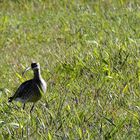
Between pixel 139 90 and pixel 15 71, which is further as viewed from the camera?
pixel 15 71

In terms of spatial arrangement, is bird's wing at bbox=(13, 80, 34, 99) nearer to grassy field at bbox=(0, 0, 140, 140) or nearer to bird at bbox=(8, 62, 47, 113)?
bird at bbox=(8, 62, 47, 113)

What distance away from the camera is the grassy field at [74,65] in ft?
20.1

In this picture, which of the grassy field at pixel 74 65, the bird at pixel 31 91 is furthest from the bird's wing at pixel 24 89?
the grassy field at pixel 74 65

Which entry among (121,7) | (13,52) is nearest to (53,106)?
(13,52)

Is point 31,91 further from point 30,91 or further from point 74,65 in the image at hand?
point 74,65

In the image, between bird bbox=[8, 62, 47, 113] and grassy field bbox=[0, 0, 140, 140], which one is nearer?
grassy field bbox=[0, 0, 140, 140]

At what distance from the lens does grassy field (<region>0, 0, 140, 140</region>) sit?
6113 millimetres

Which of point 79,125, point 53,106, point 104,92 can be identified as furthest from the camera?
point 104,92

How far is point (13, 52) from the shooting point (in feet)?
35.1

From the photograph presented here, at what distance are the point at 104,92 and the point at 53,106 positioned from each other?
84cm

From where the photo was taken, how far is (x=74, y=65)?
28.6ft

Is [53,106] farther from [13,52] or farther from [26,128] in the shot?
[13,52]

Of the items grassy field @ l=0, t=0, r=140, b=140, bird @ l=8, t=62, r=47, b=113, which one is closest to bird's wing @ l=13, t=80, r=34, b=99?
bird @ l=8, t=62, r=47, b=113

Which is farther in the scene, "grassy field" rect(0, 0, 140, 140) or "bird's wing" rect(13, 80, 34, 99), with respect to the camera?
"bird's wing" rect(13, 80, 34, 99)
